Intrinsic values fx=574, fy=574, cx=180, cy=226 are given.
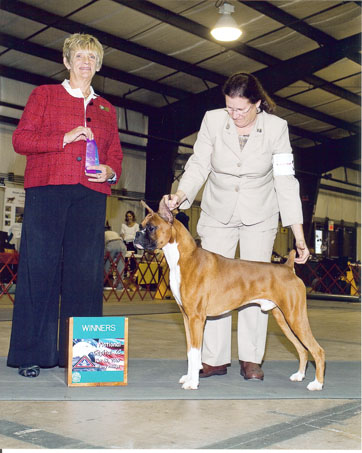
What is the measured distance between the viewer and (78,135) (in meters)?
2.71

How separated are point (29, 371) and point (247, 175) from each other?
1.48m

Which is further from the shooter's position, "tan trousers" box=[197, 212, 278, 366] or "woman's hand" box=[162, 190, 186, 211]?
"tan trousers" box=[197, 212, 278, 366]

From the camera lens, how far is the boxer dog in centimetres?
265

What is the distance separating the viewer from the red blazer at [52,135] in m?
2.78

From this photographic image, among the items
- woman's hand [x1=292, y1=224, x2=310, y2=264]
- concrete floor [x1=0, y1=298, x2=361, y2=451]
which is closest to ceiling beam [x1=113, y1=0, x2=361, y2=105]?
woman's hand [x1=292, y1=224, x2=310, y2=264]

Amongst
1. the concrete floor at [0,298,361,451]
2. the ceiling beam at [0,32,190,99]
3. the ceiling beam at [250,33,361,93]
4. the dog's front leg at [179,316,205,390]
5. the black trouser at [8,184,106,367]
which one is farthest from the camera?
the ceiling beam at [250,33,361,93]

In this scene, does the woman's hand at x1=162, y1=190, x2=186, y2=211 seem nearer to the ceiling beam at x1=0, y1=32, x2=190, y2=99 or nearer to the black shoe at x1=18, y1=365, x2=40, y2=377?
the black shoe at x1=18, y1=365, x2=40, y2=377

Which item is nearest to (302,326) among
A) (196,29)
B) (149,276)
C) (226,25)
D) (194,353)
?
(194,353)

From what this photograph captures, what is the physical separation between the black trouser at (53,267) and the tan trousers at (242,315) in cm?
61

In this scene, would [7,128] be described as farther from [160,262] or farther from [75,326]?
[75,326]

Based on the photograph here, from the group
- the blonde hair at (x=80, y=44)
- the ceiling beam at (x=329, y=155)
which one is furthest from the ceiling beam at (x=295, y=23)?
the blonde hair at (x=80, y=44)

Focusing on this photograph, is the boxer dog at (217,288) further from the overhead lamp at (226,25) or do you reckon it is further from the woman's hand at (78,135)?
the overhead lamp at (226,25)

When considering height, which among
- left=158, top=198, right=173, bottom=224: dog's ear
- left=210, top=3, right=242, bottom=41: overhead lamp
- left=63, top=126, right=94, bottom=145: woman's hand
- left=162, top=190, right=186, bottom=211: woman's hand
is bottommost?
left=158, top=198, right=173, bottom=224: dog's ear

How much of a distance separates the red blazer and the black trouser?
0.06m
